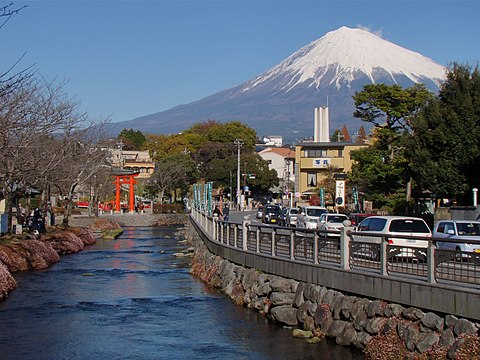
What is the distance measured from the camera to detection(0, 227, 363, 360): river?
54.6ft

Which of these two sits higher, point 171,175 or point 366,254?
point 171,175

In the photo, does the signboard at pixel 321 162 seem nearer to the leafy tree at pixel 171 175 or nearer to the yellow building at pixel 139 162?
the leafy tree at pixel 171 175

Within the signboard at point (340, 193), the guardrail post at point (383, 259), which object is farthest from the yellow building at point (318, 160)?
the guardrail post at point (383, 259)

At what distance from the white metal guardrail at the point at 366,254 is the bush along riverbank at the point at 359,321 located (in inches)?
29.2

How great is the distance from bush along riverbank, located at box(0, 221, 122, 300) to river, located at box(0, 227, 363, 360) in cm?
60

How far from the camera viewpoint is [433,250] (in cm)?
1438

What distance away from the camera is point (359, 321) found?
629 inches

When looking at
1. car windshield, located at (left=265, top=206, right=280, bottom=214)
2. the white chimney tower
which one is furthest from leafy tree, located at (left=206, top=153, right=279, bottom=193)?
car windshield, located at (left=265, top=206, right=280, bottom=214)

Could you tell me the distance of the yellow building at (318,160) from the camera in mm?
100438

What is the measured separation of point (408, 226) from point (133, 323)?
9.69 m

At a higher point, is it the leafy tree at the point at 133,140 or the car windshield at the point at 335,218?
the leafy tree at the point at 133,140

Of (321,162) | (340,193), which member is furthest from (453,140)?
(321,162)

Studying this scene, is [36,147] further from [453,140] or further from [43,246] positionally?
[453,140]

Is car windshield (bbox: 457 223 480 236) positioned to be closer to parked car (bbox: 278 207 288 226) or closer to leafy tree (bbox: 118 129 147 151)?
parked car (bbox: 278 207 288 226)
